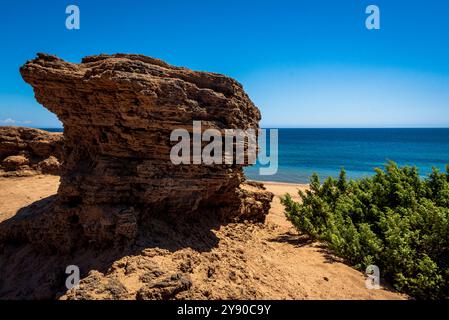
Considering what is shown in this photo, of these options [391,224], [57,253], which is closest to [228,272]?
[57,253]

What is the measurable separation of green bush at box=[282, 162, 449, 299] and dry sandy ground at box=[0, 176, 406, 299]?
1.54 feet

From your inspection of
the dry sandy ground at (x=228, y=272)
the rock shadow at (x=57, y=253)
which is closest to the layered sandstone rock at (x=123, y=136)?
the rock shadow at (x=57, y=253)

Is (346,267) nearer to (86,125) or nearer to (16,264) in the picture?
(86,125)

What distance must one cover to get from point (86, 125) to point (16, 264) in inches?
120

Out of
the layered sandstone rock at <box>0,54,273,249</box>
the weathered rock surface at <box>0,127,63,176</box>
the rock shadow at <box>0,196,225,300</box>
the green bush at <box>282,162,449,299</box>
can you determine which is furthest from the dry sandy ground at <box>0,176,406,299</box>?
the weathered rock surface at <box>0,127,63,176</box>

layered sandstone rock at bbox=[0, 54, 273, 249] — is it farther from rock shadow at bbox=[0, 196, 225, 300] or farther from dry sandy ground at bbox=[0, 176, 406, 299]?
dry sandy ground at bbox=[0, 176, 406, 299]

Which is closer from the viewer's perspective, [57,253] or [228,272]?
[228,272]

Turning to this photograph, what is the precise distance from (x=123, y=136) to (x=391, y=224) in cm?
615

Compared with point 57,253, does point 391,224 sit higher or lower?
higher

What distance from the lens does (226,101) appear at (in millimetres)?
6035

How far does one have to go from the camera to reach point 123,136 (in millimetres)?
5605

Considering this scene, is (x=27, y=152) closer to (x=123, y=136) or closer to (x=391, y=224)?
(x=123, y=136)

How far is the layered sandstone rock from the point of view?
5.29m
